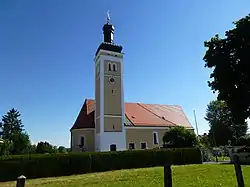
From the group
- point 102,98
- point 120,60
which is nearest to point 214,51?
point 102,98

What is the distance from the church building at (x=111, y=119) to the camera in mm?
35406

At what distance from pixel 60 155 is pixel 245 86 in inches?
731

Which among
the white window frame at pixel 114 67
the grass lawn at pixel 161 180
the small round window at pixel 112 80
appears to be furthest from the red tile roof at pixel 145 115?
the grass lawn at pixel 161 180

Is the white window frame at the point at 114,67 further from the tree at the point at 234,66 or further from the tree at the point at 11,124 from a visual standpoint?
the tree at the point at 11,124

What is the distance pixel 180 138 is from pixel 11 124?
204ft

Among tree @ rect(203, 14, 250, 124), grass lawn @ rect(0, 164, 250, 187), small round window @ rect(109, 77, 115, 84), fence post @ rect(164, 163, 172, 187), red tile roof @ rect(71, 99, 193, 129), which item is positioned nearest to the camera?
fence post @ rect(164, 163, 172, 187)

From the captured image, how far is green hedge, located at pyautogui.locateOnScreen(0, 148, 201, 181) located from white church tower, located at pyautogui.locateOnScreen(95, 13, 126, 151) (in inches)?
393

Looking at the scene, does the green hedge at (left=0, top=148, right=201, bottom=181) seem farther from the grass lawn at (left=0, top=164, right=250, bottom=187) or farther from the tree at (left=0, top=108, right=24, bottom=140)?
the tree at (left=0, top=108, right=24, bottom=140)

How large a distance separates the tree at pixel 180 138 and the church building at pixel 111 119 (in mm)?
6820

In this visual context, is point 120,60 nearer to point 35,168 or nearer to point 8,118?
point 35,168

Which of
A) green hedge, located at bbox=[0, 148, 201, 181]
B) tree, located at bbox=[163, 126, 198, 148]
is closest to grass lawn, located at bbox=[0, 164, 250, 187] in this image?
green hedge, located at bbox=[0, 148, 201, 181]

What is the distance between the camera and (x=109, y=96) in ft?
120

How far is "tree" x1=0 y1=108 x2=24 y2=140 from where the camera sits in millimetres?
75250

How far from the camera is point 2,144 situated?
36.1 m
